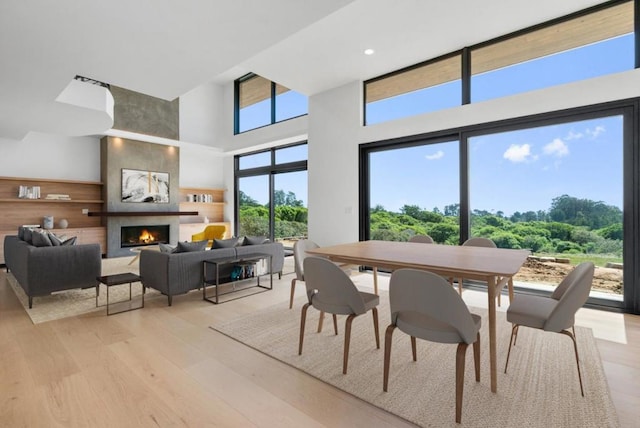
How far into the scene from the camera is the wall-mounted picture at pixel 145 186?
7.46 meters

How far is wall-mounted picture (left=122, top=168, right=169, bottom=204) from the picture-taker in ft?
24.5

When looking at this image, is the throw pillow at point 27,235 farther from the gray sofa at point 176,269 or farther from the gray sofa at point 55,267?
the gray sofa at point 176,269

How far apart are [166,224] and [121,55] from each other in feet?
19.7

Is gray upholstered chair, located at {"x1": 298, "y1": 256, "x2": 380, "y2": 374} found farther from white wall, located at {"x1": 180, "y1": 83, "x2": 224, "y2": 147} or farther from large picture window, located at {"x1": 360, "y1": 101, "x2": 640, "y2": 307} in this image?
white wall, located at {"x1": 180, "y1": 83, "x2": 224, "y2": 147}

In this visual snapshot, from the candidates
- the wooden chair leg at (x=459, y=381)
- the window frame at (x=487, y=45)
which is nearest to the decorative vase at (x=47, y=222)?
the window frame at (x=487, y=45)

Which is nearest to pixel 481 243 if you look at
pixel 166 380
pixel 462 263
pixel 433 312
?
pixel 462 263

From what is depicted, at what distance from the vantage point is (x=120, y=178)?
7344 millimetres

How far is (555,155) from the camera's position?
3.96m

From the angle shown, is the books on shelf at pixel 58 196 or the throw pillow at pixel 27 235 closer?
the throw pillow at pixel 27 235

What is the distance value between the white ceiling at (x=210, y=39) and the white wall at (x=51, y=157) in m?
1.07

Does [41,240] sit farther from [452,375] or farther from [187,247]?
[452,375]

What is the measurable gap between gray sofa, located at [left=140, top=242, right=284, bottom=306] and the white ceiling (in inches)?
77.9

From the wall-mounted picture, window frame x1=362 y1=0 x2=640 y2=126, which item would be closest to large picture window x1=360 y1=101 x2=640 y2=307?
window frame x1=362 y1=0 x2=640 y2=126

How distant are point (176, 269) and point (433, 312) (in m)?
3.04
